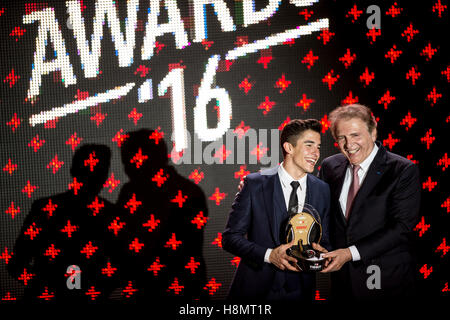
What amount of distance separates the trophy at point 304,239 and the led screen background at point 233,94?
44.5 inches

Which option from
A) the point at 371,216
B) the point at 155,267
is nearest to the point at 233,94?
the point at 371,216

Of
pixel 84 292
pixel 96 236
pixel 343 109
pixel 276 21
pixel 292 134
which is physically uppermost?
pixel 276 21

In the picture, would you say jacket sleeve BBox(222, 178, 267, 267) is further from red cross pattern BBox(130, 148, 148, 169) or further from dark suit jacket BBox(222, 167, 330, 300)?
red cross pattern BBox(130, 148, 148, 169)

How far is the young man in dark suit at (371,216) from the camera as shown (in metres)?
2.20

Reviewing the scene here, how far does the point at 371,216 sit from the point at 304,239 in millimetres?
502

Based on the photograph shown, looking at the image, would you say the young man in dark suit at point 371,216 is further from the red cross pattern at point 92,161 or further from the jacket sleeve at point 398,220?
the red cross pattern at point 92,161

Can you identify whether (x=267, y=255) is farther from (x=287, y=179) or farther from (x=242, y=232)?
(x=287, y=179)

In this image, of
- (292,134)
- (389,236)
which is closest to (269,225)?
(292,134)

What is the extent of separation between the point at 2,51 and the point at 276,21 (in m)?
2.21

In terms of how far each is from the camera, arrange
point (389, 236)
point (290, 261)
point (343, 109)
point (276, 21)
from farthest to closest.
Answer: point (276, 21) < point (343, 109) < point (389, 236) < point (290, 261)

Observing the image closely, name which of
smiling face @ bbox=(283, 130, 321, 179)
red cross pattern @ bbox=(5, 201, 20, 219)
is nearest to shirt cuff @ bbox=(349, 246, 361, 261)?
smiling face @ bbox=(283, 130, 321, 179)

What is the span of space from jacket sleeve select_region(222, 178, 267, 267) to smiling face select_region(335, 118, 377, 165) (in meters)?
0.65

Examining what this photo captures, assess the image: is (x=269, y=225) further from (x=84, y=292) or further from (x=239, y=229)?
(x=84, y=292)

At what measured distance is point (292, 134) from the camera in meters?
2.21
